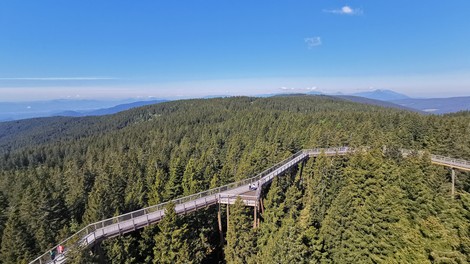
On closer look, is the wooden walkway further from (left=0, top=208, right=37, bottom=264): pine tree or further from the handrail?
(left=0, top=208, right=37, bottom=264): pine tree

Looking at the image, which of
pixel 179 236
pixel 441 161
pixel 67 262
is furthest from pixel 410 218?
pixel 67 262

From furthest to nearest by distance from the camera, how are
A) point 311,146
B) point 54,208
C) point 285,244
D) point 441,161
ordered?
point 311,146 → point 441,161 → point 54,208 → point 285,244

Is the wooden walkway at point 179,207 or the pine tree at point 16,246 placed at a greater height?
the wooden walkway at point 179,207

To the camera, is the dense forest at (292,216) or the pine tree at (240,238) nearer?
the dense forest at (292,216)

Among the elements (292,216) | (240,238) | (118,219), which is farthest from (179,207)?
(292,216)

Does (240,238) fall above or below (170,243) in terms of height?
below

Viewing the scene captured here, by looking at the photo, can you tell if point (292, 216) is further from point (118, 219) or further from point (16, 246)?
point (16, 246)

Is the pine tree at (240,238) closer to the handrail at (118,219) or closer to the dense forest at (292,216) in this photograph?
the dense forest at (292,216)

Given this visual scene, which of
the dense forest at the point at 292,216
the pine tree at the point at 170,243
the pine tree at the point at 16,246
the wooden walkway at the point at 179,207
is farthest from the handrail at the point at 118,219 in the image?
the pine tree at the point at 16,246

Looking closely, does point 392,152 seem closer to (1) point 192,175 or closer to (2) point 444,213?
(2) point 444,213
